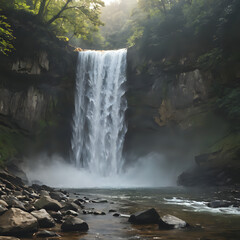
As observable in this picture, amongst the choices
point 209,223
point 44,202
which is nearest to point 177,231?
point 209,223

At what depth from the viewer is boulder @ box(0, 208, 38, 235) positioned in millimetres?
4887

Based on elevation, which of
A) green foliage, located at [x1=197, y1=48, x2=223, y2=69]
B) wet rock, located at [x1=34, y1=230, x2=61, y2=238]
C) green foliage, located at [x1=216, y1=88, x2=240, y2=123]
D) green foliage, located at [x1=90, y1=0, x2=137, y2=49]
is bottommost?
wet rock, located at [x1=34, y1=230, x2=61, y2=238]

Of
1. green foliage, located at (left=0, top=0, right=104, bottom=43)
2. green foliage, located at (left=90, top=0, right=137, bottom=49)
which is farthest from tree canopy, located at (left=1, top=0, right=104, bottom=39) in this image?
green foliage, located at (left=90, top=0, right=137, bottom=49)

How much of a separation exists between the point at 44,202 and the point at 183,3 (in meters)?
22.8

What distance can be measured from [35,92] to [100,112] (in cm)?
578

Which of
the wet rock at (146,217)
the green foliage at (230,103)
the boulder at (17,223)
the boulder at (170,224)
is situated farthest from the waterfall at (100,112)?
the boulder at (17,223)

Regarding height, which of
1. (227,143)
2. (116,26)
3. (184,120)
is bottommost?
(227,143)

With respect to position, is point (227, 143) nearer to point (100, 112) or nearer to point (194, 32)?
point (194, 32)

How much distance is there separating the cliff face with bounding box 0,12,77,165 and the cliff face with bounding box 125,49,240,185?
232 inches

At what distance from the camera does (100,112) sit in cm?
2412

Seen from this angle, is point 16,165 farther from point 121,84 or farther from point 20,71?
point 121,84

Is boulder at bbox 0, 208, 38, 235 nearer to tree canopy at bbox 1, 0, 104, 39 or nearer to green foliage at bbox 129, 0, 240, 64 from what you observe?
green foliage at bbox 129, 0, 240, 64

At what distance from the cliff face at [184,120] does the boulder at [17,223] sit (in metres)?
13.3

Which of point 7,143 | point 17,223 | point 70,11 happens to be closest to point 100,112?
point 7,143
